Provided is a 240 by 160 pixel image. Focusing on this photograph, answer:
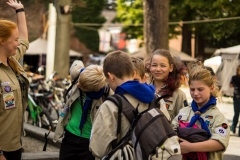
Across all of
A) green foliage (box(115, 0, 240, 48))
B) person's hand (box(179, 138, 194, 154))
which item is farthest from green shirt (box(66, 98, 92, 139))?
green foliage (box(115, 0, 240, 48))

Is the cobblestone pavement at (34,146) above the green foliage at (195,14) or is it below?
below

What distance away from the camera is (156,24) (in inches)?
529

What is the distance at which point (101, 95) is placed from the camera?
16.1 ft

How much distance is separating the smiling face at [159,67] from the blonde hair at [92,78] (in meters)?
0.62

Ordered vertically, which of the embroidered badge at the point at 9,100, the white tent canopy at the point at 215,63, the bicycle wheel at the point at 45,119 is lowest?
the white tent canopy at the point at 215,63

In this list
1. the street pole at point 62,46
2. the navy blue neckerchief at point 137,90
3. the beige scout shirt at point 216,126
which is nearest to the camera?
the navy blue neckerchief at point 137,90

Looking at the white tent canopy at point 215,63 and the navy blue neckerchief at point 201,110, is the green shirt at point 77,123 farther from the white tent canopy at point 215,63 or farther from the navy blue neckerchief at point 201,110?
the white tent canopy at point 215,63

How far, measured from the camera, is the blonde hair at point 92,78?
4652 millimetres

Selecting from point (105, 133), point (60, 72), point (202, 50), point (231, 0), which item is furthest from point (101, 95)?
point (202, 50)

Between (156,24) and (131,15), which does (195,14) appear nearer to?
(131,15)

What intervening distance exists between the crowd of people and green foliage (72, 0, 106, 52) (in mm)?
36714

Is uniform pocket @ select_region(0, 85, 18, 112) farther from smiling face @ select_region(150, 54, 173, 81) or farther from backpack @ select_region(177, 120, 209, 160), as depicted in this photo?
smiling face @ select_region(150, 54, 173, 81)

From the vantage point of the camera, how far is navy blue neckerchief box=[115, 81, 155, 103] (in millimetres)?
3564

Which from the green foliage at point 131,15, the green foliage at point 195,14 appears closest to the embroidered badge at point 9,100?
the green foliage at point 195,14
